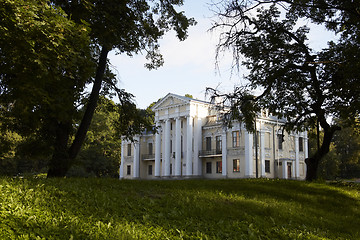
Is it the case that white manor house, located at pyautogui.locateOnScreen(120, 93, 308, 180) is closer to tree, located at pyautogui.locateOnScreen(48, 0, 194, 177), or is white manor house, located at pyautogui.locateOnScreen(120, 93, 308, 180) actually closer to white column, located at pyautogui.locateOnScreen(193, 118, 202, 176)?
white column, located at pyautogui.locateOnScreen(193, 118, 202, 176)

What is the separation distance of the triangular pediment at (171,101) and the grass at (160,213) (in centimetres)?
3883

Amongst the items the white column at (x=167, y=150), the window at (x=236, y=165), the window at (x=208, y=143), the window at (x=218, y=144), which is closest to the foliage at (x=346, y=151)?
the window at (x=218, y=144)

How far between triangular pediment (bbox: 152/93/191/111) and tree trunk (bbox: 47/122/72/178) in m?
35.7

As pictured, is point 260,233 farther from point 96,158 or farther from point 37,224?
point 96,158

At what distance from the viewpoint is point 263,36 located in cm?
1505

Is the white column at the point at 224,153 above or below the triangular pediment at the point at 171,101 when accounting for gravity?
below

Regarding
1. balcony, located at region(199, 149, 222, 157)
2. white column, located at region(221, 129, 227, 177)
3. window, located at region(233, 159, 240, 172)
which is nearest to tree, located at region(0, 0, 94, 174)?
window, located at region(233, 159, 240, 172)

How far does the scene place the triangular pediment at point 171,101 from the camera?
163ft

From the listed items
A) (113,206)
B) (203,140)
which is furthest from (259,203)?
(203,140)

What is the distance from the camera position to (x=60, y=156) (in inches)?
512

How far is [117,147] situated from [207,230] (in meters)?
59.5

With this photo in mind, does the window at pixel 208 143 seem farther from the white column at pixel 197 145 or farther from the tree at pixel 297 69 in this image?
the tree at pixel 297 69

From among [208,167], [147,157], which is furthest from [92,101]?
[147,157]

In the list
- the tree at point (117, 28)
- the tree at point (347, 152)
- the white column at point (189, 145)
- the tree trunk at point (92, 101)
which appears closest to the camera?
the tree at point (117, 28)
